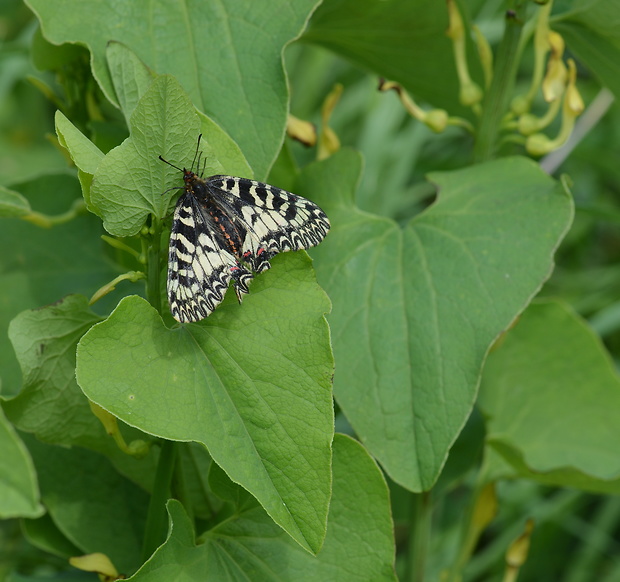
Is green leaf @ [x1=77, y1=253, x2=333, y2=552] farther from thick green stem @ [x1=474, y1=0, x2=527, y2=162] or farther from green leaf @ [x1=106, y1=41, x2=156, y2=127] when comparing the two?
thick green stem @ [x1=474, y1=0, x2=527, y2=162]

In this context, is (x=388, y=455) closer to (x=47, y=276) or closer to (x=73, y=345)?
(x=73, y=345)

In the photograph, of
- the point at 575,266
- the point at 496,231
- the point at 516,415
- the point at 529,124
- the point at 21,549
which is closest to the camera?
the point at 496,231

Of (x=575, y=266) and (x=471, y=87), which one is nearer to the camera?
(x=471, y=87)

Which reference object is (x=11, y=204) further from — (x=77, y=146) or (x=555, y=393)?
(x=555, y=393)

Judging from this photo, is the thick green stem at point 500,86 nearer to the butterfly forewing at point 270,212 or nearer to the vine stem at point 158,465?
the butterfly forewing at point 270,212

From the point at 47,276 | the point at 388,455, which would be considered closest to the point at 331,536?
the point at 388,455

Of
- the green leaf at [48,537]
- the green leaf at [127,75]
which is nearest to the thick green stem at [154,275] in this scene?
the green leaf at [127,75]

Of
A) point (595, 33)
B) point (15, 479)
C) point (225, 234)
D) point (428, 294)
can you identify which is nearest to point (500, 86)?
point (595, 33)
